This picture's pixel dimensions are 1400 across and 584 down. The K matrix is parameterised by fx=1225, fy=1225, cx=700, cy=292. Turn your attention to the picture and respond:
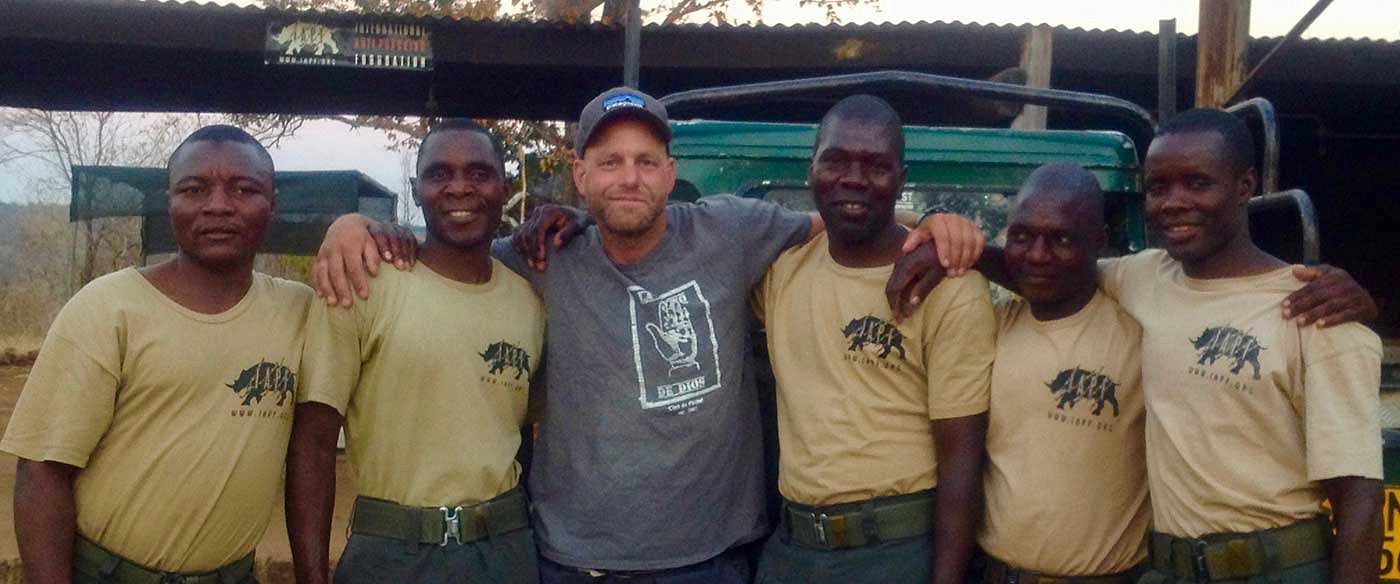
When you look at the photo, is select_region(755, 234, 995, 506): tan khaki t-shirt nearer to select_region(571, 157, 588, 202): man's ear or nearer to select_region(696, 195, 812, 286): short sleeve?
select_region(696, 195, 812, 286): short sleeve

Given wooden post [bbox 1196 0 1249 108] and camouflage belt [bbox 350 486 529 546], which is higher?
wooden post [bbox 1196 0 1249 108]

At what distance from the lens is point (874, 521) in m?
2.74

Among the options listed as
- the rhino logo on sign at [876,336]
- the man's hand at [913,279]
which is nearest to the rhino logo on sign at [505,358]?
the rhino logo on sign at [876,336]

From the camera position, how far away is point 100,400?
2.61 m

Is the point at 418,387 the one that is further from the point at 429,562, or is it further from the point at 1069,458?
the point at 1069,458

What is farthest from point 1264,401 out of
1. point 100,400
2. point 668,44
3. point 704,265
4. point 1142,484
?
point 668,44

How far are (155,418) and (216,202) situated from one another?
0.50m

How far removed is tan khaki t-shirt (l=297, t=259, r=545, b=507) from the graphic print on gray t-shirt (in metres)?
0.32

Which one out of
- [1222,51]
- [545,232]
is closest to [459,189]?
[545,232]

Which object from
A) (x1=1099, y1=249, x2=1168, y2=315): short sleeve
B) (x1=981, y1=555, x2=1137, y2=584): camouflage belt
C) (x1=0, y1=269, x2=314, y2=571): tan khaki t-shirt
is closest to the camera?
(x1=0, y1=269, x2=314, y2=571): tan khaki t-shirt

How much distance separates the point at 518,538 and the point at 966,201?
201cm

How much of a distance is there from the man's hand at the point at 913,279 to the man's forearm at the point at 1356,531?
90cm

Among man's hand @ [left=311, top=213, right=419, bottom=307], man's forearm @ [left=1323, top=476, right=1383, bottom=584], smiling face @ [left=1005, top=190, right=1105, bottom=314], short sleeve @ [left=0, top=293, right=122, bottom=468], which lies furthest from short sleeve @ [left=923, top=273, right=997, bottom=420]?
short sleeve @ [left=0, top=293, right=122, bottom=468]

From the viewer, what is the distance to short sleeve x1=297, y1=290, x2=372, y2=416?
110 inches
